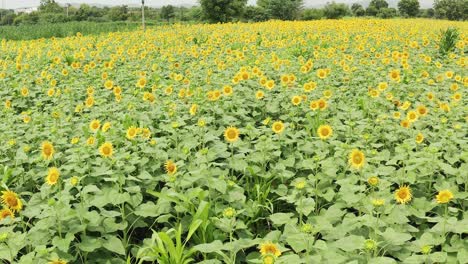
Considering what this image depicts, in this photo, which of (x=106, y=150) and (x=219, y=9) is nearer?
(x=106, y=150)

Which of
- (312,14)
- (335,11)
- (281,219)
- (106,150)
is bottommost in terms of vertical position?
(281,219)

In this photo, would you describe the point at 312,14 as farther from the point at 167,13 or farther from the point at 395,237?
the point at 395,237

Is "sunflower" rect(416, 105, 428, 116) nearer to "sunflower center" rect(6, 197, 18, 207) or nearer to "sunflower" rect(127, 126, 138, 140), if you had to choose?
"sunflower" rect(127, 126, 138, 140)

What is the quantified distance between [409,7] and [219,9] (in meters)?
38.2

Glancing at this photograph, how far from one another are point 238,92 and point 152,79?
148cm

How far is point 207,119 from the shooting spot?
3213mm

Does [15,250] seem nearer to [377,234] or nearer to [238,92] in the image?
[377,234]

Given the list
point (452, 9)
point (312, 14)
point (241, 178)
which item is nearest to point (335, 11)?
point (312, 14)

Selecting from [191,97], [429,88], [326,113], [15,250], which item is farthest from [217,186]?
[429,88]

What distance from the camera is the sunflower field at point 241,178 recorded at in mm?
1896

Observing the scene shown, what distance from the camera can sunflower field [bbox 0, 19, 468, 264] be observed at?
1.90 metres

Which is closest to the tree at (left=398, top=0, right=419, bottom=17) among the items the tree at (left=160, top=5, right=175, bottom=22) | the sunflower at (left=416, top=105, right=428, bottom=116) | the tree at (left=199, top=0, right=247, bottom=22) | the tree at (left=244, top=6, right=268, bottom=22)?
the tree at (left=160, top=5, right=175, bottom=22)

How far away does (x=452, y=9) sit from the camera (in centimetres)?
5325

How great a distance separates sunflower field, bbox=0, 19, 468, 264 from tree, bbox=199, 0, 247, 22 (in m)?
21.5
